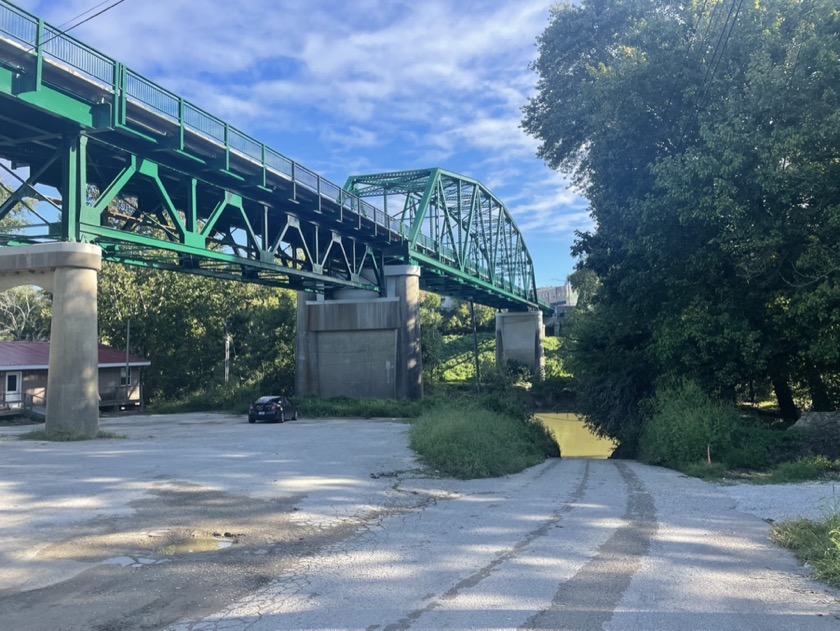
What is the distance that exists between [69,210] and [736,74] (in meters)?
20.4

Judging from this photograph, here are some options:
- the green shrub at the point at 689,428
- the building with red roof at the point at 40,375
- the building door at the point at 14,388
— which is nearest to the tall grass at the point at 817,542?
the green shrub at the point at 689,428

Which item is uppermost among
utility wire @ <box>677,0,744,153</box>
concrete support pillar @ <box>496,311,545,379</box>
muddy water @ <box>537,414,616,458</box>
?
utility wire @ <box>677,0,744,153</box>

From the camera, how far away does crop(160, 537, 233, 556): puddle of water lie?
696 cm

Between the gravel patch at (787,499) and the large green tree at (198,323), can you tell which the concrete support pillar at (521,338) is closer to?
the large green tree at (198,323)

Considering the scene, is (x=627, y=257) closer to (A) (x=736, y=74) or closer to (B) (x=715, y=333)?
(B) (x=715, y=333)

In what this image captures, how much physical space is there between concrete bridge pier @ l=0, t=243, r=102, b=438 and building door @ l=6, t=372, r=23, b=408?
18.7 meters

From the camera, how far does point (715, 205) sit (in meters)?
16.8

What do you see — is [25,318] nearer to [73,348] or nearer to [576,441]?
[73,348]

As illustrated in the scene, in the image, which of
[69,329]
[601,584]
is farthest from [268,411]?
[601,584]

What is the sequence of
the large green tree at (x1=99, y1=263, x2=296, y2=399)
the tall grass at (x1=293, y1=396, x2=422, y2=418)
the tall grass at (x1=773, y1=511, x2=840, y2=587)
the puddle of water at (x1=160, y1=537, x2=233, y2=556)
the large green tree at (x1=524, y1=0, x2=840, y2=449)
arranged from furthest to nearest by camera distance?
the large green tree at (x1=99, y1=263, x2=296, y2=399) → the tall grass at (x1=293, y1=396, x2=422, y2=418) → the large green tree at (x1=524, y1=0, x2=840, y2=449) → the puddle of water at (x1=160, y1=537, x2=233, y2=556) → the tall grass at (x1=773, y1=511, x2=840, y2=587)

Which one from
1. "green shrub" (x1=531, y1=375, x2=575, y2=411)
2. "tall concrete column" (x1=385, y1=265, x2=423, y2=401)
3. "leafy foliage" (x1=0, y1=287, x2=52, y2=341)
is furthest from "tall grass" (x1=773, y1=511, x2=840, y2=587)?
"leafy foliage" (x1=0, y1=287, x2=52, y2=341)

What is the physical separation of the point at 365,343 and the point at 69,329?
79.4 ft

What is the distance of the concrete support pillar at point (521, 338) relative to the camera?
72.1m

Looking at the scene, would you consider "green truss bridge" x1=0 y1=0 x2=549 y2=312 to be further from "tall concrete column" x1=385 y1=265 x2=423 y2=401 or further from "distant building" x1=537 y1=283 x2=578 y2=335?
"distant building" x1=537 y1=283 x2=578 y2=335
